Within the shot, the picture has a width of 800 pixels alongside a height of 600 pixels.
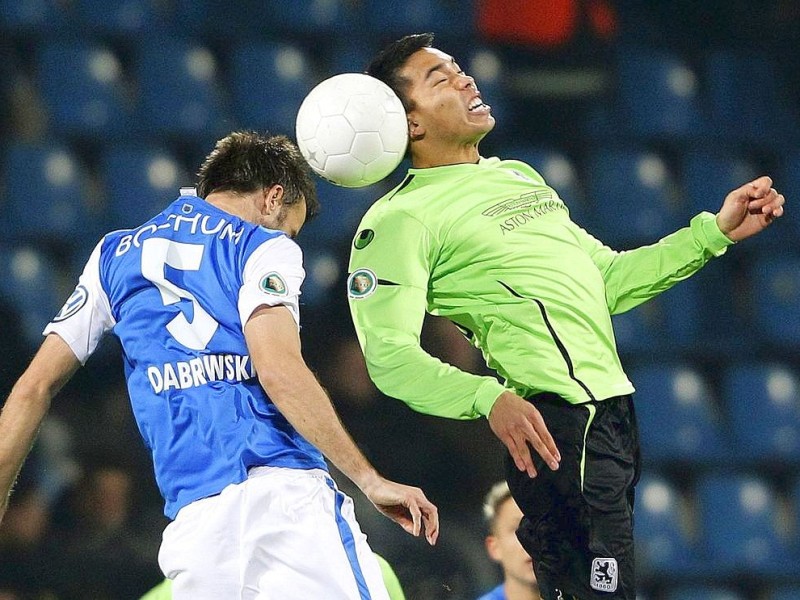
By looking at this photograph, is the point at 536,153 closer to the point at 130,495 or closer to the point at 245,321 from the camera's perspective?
the point at 130,495

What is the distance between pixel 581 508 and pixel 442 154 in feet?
3.43

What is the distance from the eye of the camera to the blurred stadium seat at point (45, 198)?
6629 mm

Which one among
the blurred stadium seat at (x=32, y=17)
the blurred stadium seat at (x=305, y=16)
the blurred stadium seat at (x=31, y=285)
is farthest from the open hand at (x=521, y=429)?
the blurred stadium seat at (x=32, y=17)

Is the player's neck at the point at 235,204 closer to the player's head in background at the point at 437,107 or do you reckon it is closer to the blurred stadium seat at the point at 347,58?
the player's head in background at the point at 437,107

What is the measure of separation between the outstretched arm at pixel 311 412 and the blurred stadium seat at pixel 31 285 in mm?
3551

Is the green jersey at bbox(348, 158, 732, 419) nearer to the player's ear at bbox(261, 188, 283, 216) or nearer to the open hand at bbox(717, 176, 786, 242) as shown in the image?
the open hand at bbox(717, 176, 786, 242)

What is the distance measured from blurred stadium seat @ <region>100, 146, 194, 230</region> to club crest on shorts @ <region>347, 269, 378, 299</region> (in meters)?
3.38

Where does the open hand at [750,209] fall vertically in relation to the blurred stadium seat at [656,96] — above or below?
below

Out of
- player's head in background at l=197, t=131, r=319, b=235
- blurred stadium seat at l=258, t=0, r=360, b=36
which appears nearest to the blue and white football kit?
player's head in background at l=197, t=131, r=319, b=235

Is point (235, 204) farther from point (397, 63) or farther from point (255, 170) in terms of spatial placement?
point (397, 63)

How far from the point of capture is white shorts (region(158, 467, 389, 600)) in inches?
118

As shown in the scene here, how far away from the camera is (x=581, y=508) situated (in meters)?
3.30

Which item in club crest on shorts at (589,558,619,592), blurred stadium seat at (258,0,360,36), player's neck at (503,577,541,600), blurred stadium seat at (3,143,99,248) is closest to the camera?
club crest on shorts at (589,558,619,592)

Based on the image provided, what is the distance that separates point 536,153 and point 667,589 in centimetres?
236
